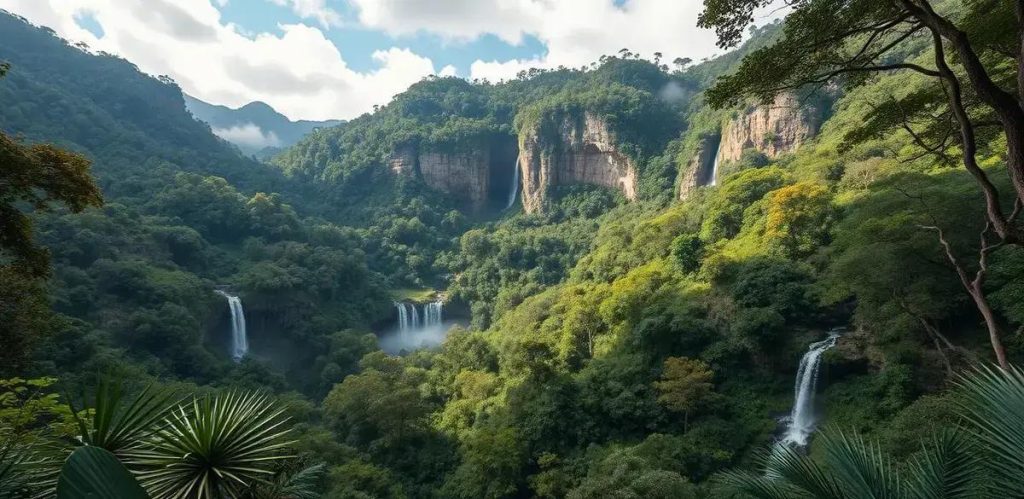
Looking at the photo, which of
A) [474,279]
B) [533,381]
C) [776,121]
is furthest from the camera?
[474,279]

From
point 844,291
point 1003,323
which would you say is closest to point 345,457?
point 844,291

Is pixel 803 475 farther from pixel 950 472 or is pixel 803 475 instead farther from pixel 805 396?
pixel 805 396

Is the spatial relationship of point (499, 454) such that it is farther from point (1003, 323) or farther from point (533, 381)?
point (1003, 323)

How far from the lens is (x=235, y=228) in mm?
46469

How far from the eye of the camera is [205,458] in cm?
467

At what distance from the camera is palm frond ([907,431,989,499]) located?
8.28 ft

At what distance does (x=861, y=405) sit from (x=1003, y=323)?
444cm

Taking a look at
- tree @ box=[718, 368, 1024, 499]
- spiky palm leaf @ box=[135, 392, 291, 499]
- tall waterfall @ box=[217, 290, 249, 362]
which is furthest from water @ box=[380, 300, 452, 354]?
tree @ box=[718, 368, 1024, 499]

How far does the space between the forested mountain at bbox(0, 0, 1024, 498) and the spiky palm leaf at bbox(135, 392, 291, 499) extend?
0.14 feet

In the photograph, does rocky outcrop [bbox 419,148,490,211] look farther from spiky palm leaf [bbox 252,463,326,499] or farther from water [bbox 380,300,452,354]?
spiky palm leaf [bbox 252,463,326,499]

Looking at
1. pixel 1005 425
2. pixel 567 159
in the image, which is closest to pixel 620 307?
pixel 1005 425

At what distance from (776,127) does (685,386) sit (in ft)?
114

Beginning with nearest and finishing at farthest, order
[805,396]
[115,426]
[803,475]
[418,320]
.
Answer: [803,475] < [115,426] < [805,396] < [418,320]

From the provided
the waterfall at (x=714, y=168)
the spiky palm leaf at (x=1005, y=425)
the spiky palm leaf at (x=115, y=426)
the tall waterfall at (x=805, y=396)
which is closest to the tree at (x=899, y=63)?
the spiky palm leaf at (x=1005, y=425)
